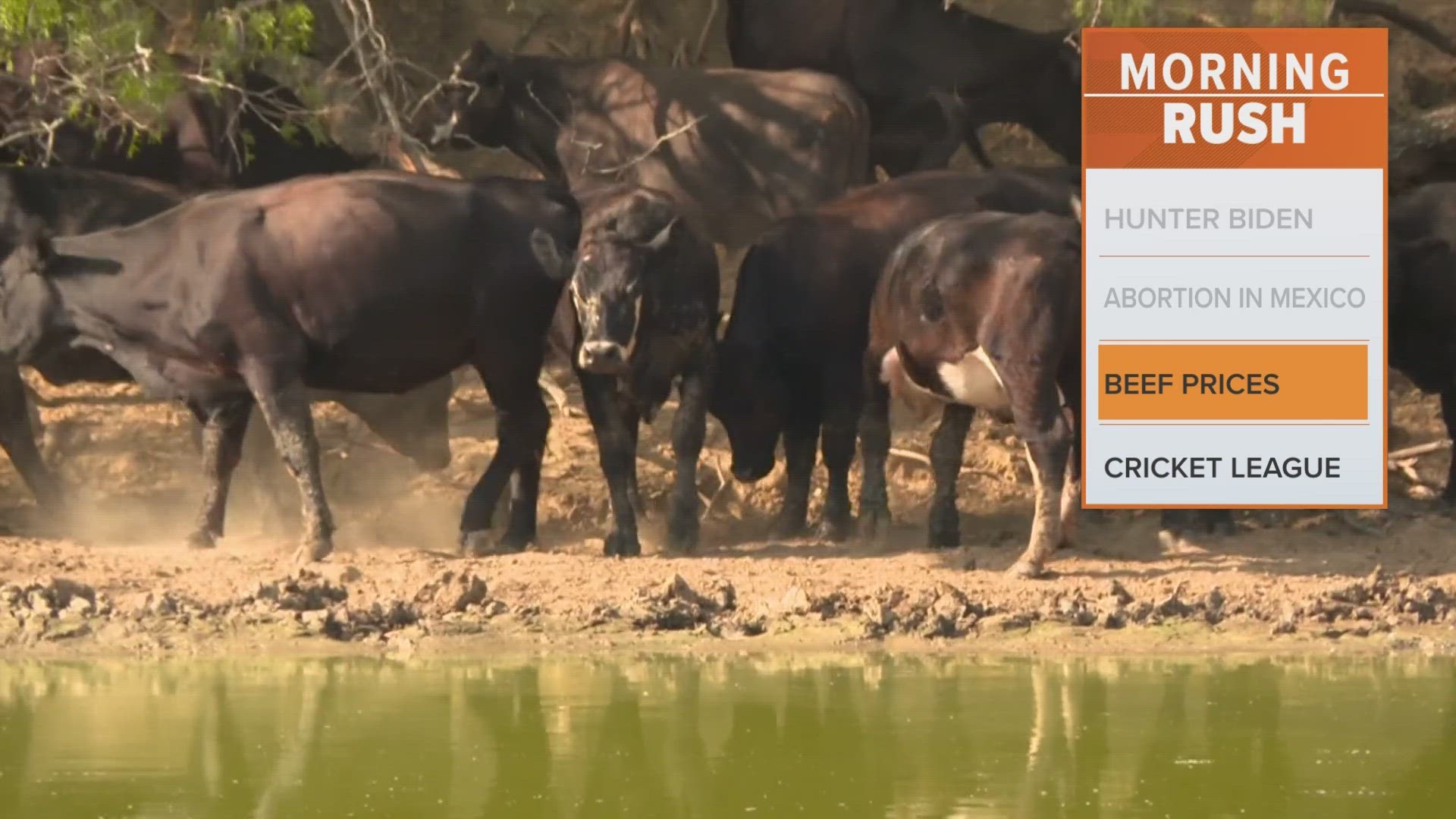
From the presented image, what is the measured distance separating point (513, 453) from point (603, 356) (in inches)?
32.9

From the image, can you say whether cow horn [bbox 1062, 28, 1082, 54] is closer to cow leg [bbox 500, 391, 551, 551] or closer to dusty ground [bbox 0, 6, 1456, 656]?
dusty ground [bbox 0, 6, 1456, 656]

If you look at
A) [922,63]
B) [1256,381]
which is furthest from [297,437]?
[922,63]

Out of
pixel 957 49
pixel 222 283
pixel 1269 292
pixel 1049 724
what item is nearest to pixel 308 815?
pixel 1049 724

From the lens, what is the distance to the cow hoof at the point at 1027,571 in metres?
12.7

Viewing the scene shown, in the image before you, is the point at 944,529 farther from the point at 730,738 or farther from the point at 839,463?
the point at 730,738

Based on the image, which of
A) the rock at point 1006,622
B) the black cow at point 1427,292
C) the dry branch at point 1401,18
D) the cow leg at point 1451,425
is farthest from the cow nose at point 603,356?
the dry branch at point 1401,18

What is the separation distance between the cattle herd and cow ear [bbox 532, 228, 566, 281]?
0.04 feet

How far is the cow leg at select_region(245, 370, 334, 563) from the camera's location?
13258mm

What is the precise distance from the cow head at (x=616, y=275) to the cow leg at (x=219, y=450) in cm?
163

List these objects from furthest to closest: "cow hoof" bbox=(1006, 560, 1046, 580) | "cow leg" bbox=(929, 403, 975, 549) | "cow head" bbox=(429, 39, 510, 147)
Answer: "cow head" bbox=(429, 39, 510, 147) < "cow leg" bbox=(929, 403, 975, 549) < "cow hoof" bbox=(1006, 560, 1046, 580)

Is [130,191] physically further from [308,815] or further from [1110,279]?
[308,815]

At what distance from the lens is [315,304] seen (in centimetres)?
1336

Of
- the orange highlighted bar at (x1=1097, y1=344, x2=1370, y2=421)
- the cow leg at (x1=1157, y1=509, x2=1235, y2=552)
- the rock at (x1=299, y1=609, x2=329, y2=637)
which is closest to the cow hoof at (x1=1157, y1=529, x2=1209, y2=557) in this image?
the cow leg at (x1=1157, y1=509, x2=1235, y2=552)

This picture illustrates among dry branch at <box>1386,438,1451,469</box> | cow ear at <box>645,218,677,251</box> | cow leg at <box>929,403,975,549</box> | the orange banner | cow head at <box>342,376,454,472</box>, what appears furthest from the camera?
cow head at <box>342,376,454,472</box>
